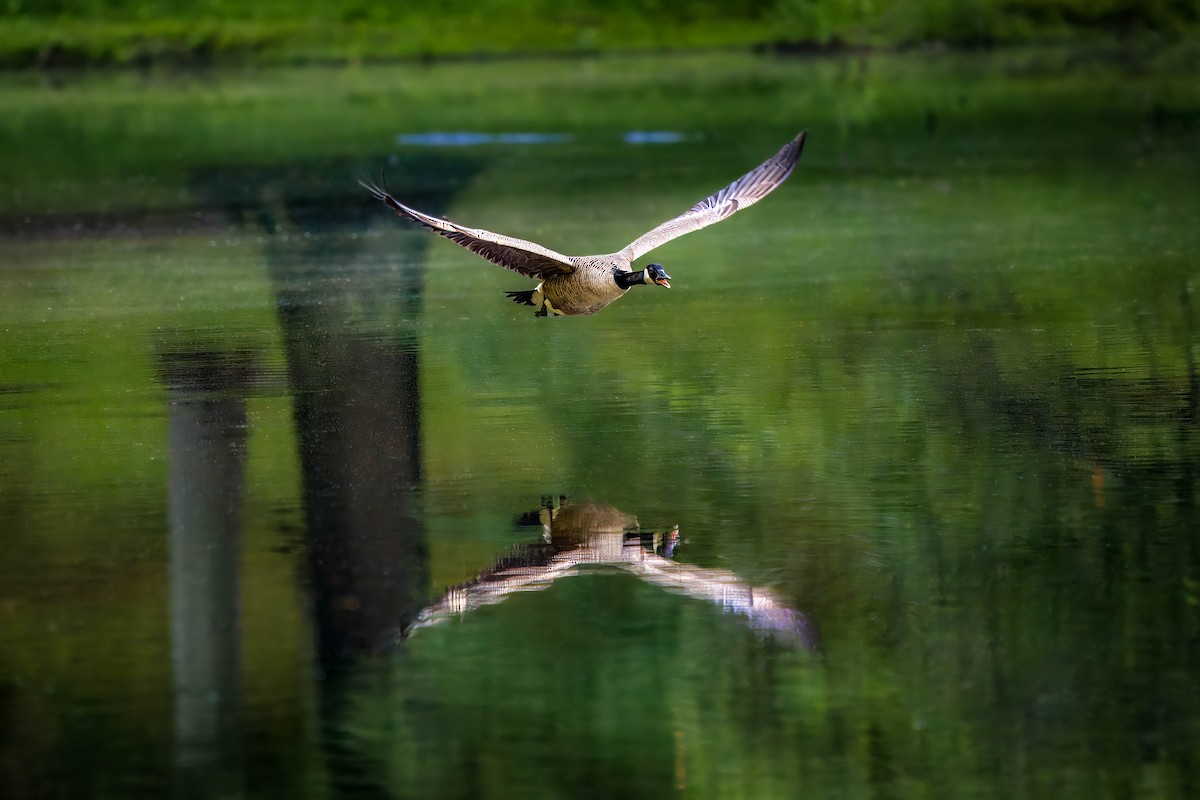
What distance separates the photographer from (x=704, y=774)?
22.3 ft

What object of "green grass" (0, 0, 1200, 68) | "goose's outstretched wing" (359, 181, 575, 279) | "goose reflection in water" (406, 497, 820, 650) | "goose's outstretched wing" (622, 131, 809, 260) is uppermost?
"green grass" (0, 0, 1200, 68)

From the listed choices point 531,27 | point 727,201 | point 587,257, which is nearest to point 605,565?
point 587,257

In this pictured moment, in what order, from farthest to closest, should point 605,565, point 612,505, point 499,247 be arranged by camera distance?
point 499,247 → point 612,505 → point 605,565

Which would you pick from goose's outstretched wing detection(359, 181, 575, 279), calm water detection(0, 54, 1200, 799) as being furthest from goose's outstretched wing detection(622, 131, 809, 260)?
calm water detection(0, 54, 1200, 799)

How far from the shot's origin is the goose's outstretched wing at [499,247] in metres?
10.8

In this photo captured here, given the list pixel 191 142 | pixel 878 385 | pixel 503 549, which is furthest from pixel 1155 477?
pixel 191 142

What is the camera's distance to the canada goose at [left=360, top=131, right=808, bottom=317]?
11.0 meters

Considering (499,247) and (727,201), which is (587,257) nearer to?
(499,247)

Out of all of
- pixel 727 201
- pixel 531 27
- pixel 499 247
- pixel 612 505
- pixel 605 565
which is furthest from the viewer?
pixel 531 27

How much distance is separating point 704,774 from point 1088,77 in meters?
30.7

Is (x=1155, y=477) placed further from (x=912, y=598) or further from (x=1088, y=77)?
(x=1088, y=77)

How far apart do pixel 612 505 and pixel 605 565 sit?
→ 0.88 m

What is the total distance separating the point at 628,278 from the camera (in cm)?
1149

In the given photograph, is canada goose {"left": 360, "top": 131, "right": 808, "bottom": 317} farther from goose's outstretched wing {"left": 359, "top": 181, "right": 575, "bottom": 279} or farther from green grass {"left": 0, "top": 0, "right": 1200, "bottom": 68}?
green grass {"left": 0, "top": 0, "right": 1200, "bottom": 68}
